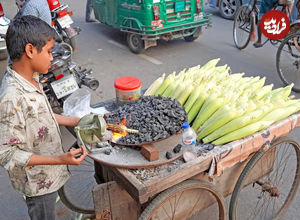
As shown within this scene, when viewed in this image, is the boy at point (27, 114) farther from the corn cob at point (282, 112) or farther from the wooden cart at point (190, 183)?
the corn cob at point (282, 112)

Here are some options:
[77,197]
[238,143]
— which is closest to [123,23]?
[77,197]

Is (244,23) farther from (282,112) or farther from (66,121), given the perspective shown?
(66,121)

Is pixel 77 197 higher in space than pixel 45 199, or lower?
lower

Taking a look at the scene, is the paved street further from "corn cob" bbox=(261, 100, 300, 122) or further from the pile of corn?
"corn cob" bbox=(261, 100, 300, 122)

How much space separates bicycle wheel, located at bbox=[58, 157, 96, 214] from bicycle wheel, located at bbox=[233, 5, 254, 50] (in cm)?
→ 454

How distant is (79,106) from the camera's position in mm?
2467

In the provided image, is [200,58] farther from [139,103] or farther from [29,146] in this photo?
[29,146]

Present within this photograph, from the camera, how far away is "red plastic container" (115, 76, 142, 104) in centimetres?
248

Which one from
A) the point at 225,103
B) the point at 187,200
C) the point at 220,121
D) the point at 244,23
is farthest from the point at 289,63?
the point at 187,200

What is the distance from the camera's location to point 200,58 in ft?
20.9

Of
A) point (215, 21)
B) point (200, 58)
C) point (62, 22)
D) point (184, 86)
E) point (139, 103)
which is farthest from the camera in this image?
point (215, 21)

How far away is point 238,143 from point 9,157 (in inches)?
55.3
